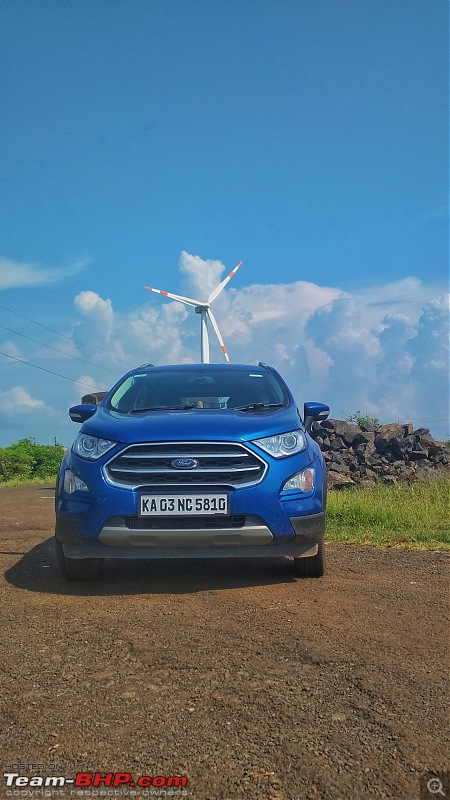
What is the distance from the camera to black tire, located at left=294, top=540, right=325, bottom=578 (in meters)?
5.02

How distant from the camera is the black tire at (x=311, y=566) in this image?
5020 millimetres

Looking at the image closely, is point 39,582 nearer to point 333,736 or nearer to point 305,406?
point 305,406

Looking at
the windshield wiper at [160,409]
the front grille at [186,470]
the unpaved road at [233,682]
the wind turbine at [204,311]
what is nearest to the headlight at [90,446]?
the front grille at [186,470]

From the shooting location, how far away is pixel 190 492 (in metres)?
4.57

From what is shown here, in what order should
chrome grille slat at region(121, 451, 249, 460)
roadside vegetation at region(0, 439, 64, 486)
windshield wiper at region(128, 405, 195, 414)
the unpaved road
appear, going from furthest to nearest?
roadside vegetation at region(0, 439, 64, 486) → windshield wiper at region(128, 405, 195, 414) → chrome grille slat at region(121, 451, 249, 460) → the unpaved road

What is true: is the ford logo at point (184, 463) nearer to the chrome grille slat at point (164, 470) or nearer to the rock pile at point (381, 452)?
the chrome grille slat at point (164, 470)

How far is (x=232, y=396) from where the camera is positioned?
5930mm

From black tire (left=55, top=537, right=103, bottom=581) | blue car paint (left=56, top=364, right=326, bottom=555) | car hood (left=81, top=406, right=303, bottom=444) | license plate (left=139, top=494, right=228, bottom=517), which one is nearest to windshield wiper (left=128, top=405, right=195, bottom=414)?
car hood (left=81, top=406, right=303, bottom=444)

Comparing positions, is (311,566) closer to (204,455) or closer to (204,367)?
(204,455)

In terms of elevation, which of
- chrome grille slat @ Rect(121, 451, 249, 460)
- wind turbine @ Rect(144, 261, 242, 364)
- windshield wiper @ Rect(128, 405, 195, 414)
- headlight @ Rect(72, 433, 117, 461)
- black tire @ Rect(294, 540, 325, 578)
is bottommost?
black tire @ Rect(294, 540, 325, 578)

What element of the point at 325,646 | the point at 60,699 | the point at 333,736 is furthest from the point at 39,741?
the point at 325,646

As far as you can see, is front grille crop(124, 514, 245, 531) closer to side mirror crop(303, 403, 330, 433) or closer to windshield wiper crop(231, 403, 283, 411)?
windshield wiper crop(231, 403, 283, 411)

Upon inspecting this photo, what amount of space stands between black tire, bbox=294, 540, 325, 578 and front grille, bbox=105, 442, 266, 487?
2.80 feet

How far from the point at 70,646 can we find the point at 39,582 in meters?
1.66
